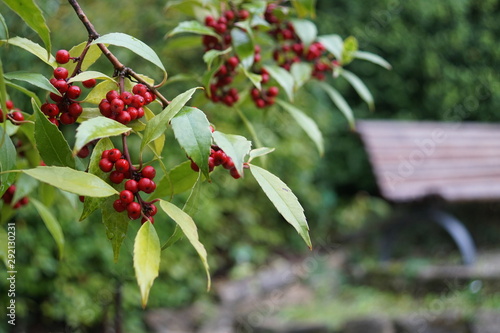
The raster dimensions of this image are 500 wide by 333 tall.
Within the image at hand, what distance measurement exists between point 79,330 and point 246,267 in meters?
1.50

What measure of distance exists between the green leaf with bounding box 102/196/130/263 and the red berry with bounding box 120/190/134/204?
1.3 inches

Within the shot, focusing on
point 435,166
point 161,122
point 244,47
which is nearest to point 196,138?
point 161,122

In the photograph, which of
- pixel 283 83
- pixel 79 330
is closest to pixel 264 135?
pixel 79 330

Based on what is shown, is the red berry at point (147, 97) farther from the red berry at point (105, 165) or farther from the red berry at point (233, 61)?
the red berry at point (233, 61)

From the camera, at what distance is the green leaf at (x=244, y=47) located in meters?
0.82

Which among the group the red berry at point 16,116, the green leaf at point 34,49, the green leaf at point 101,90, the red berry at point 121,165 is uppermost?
the green leaf at point 34,49

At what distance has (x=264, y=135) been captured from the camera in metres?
3.58

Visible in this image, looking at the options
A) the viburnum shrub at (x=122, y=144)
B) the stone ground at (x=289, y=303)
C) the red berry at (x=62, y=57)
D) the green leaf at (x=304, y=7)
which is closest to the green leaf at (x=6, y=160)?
the viburnum shrub at (x=122, y=144)

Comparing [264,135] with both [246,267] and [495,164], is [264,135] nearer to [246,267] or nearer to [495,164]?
[246,267]

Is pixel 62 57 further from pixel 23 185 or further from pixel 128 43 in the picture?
pixel 23 185

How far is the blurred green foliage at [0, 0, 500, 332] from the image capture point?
2.17 meters

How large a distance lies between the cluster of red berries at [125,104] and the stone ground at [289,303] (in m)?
2.18

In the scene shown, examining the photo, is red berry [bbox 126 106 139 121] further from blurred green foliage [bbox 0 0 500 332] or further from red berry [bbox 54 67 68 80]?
blurred green foliage [bbox 0 0 500 332]

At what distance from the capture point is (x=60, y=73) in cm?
57
